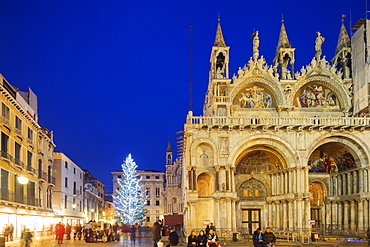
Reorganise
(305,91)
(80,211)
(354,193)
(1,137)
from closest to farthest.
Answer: (1,137), (354,193), (305,91), (80,211)

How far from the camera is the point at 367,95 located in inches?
1433

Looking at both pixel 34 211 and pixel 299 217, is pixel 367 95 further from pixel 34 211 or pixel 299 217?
pixel 34 211

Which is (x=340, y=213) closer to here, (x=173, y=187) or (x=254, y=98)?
(x=254, y=98)

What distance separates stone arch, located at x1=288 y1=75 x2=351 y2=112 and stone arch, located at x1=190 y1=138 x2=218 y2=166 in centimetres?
880

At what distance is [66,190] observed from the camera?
57.1m

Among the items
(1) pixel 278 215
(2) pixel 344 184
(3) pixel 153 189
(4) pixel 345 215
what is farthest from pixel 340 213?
(3) pixel 153 189

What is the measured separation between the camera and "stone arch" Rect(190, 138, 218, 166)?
35.2 m

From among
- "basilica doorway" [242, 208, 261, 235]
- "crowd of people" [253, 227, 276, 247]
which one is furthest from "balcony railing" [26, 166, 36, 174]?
"crowd of people" [253, 227, 276, 247]

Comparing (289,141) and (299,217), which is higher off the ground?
(289,141)

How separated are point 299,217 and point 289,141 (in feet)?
20.2

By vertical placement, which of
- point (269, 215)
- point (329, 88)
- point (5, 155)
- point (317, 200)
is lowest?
point (269, 215)

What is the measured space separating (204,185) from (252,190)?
4889 millimetres

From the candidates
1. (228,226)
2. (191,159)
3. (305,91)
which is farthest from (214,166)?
(305,91)

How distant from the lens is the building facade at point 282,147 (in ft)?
115
